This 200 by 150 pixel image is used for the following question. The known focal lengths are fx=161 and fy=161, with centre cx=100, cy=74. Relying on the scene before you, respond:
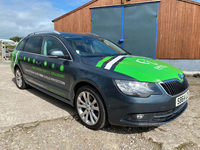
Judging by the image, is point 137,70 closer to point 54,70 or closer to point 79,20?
point 54,70

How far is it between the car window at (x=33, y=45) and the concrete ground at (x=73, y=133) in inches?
56.8

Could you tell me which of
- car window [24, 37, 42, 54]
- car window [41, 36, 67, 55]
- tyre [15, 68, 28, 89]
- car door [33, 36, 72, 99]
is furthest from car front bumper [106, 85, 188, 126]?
tyre [15, 68, 28, 89]

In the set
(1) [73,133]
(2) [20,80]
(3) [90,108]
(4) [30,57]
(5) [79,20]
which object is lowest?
(1) [73,133]

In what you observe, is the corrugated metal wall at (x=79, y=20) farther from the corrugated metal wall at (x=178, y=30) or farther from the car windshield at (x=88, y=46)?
the car windshield at (x=88, y=46)

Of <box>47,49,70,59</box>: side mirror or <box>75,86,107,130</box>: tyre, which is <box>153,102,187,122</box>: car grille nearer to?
<box>75,86,107,130</box>: tyre

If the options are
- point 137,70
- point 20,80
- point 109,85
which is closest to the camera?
point 109,85

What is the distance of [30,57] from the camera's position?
4094 millimetres

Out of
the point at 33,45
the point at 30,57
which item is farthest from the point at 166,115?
the point at 33,45

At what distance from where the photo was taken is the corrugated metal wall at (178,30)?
769 cm

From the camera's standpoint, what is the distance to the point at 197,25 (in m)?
7.67

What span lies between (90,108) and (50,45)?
179 centimetres

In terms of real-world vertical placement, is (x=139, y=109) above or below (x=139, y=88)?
below

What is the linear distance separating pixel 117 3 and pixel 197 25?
418cm

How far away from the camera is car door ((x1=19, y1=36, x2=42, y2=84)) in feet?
13.0
